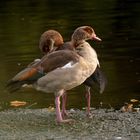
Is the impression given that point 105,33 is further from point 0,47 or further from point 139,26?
point 0,47

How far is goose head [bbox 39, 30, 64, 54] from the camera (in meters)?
10.7

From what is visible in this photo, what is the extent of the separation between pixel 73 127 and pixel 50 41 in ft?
4.81

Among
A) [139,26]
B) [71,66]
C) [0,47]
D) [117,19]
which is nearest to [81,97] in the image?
[71,66]

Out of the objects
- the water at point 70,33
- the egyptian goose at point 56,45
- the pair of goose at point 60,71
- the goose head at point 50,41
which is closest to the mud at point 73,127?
Answer: the pair of goose at point 60,71

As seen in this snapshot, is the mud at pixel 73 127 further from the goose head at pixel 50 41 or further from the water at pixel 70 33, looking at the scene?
the water at pixel 70 33

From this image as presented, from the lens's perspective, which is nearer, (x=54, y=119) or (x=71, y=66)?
(x=71, y=66)

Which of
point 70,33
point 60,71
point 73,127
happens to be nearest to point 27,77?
point 60,71

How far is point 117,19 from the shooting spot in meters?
29.0

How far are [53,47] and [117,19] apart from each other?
18.3m

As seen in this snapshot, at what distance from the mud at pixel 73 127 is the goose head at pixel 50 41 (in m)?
1.15

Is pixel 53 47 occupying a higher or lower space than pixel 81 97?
higher

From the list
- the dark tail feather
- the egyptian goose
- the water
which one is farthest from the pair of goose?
the water

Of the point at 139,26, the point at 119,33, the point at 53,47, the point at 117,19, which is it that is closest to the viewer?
the point at 53,47

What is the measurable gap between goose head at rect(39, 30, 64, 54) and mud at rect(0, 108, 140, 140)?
3.77 feet
